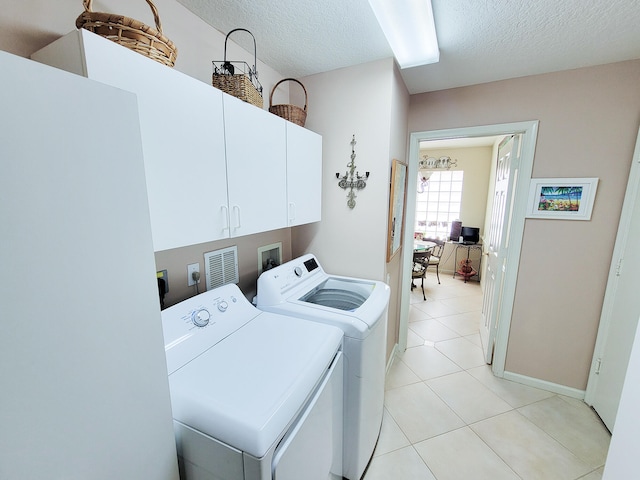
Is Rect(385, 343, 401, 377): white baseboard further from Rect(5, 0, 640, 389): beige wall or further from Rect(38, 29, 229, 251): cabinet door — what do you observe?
Rect(38, 29, 229, 251): cabinet door

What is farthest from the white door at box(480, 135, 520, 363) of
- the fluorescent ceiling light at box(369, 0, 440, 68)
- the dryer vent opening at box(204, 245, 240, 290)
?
the dryer vent opening at box(204, 245, 240, 290)

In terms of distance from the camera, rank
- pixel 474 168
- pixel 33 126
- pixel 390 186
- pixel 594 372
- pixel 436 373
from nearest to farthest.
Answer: pixel 33 126 < pixel 390 186 < pixel 594 372 < pixel 436 373 < pixel 474 168

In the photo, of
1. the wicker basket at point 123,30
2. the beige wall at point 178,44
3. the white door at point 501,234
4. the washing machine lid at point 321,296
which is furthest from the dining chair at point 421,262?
the wicker basket at point 123,30

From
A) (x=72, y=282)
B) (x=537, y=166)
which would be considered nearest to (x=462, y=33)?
(x=537, y=166)

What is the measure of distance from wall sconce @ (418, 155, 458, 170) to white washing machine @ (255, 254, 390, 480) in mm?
4299

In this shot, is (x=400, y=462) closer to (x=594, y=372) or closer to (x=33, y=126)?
(x=594, y=372)

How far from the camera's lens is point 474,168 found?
16.4 feet

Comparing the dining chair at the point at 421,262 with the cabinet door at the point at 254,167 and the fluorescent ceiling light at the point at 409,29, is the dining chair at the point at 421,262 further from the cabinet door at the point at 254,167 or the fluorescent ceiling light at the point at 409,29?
the cabinet door at the point at 254,167

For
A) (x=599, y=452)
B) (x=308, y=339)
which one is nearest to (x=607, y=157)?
(x=599, y=452)

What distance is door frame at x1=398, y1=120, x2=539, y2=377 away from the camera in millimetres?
2016

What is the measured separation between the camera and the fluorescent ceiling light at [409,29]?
3.75 ft

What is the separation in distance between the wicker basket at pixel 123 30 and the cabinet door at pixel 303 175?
0.76m

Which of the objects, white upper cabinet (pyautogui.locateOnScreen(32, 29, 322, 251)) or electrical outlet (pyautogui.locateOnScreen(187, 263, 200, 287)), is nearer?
white upper cabinet (pyautogui.locateOnScreen(32, 29, 322, 251))

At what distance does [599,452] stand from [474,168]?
4.48 metres
